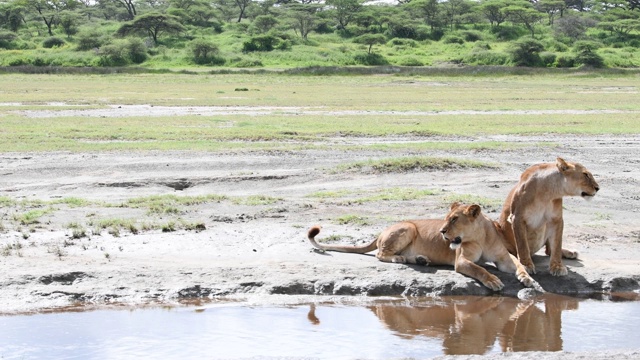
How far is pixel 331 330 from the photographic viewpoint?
750cm

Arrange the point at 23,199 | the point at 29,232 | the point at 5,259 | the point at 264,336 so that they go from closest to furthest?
the point at 264,336
the point at 5,259
the point at 29,232
the point at 23,199

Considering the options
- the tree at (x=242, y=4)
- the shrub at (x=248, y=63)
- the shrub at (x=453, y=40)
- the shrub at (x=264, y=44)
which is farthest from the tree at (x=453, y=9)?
the shrub at (x=248, y=63)

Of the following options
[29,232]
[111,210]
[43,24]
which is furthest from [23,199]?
[43,24]

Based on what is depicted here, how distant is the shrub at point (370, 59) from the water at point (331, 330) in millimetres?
56752

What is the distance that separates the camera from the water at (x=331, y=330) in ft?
22.7

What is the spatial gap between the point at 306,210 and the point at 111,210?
8.31ft

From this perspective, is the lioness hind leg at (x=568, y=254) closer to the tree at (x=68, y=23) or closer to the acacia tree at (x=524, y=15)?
the acacia tree at (x=524, y=15)

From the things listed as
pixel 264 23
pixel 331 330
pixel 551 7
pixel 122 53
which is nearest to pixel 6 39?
pixel 122 53

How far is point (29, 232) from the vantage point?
10.6 m

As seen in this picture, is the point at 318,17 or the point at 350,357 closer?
the point at 350,357

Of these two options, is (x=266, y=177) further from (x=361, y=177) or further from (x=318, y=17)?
(x=318, y=17)

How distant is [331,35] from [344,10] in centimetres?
401

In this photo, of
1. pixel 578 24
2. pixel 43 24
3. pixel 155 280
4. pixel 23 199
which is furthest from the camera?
pixel 43 24

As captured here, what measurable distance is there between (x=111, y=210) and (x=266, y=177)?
3378 mm
